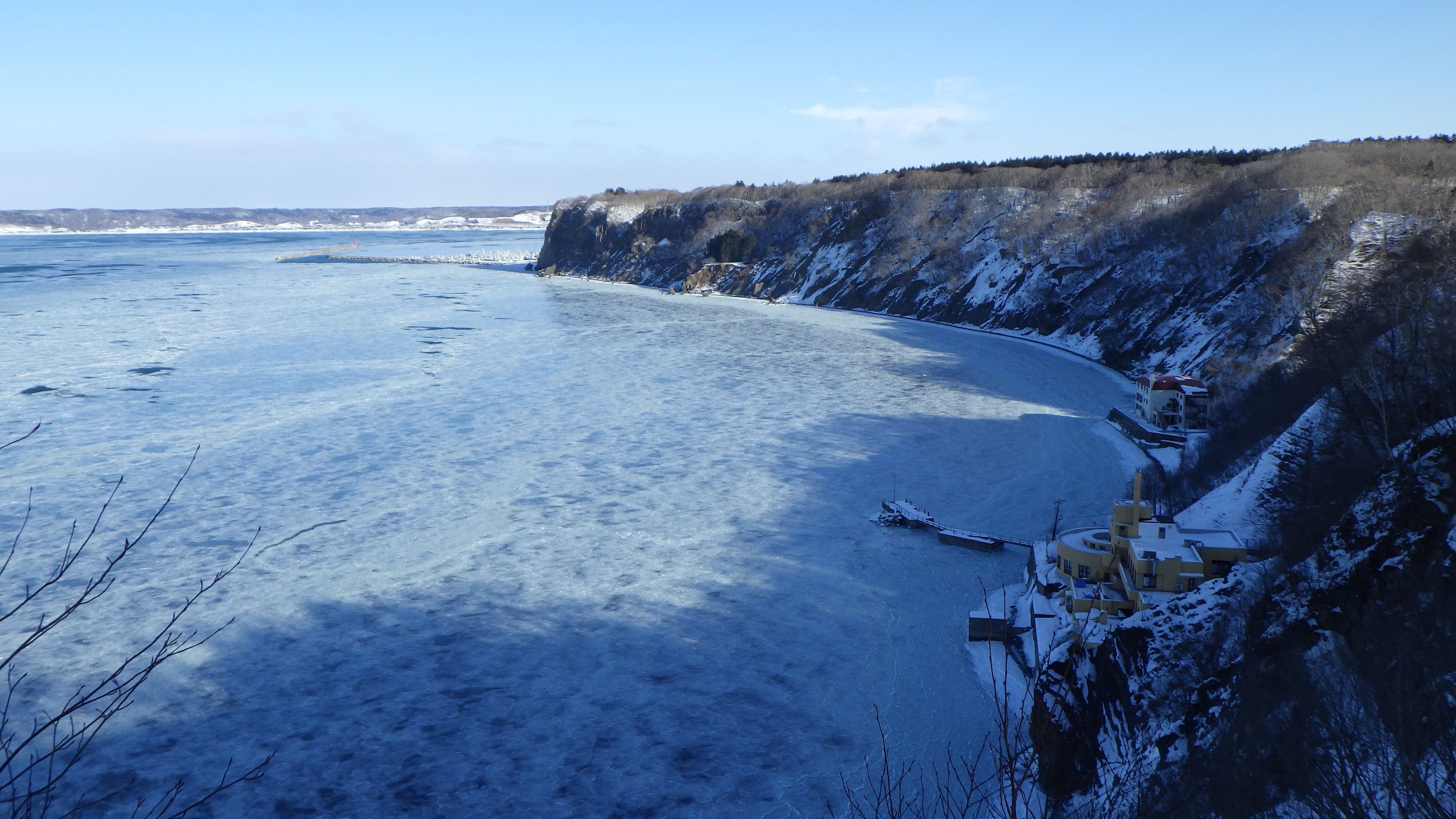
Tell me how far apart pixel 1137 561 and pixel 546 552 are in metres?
9.13

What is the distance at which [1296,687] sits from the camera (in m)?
7.75

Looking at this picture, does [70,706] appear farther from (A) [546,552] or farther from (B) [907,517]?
(B) [907,517]

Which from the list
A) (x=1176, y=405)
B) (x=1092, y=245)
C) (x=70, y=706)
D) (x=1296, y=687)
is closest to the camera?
(x=1296, y=687)

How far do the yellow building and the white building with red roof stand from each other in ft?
35.4

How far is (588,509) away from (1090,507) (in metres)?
9.74

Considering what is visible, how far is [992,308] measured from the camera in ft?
161

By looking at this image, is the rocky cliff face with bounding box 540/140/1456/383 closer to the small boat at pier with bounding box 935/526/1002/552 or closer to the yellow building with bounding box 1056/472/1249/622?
the small boat at pier with bounding box 935/526/1002/552

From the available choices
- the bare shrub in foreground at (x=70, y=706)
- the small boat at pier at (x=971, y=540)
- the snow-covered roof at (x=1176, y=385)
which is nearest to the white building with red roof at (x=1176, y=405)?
the snow-covered roof at (x=1176, y=385)

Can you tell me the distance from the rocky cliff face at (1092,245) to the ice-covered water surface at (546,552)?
5.41 m

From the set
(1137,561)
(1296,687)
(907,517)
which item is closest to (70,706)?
(1296,687)

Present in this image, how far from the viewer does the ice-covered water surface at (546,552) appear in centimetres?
1011

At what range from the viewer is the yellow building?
13.0 meters

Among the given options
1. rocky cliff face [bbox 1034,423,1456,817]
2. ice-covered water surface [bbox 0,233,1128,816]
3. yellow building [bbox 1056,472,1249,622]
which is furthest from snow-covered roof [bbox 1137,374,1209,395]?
rocky cliff face [bbox 1034,423,1456,817]

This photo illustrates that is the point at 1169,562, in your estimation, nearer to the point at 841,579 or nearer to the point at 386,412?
the point at 841,579
